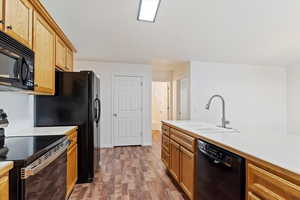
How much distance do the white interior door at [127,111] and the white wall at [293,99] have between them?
441 cm

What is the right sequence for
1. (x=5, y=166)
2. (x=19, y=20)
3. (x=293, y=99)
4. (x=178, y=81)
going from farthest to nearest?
1. (x=178, y=81)
2. (x=293, y=99)
3. (x=19, y=20)
4. (x=5, y=166)

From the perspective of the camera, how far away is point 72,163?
2.24m

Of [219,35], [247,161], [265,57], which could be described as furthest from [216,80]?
[247,161]

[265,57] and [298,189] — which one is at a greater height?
[265,57]

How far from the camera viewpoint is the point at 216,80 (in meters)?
4.56

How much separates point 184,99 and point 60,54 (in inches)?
129

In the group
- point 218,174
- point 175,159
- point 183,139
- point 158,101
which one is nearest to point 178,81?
point 158,101

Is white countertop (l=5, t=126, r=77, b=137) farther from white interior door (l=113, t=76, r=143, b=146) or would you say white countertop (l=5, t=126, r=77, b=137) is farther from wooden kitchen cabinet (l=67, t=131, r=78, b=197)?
white interior door (l=113, t=76, r=143, b=146)

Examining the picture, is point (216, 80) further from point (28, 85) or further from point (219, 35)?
point (28, 85)

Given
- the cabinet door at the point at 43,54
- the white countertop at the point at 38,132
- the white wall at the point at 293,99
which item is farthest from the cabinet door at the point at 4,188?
the white wall at the point at 293,99

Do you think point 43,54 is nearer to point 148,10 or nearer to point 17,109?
point 17,109

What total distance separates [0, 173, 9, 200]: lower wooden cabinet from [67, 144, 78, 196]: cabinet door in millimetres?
1150

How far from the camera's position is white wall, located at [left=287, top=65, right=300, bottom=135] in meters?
4.80

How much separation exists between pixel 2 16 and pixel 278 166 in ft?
6.76
